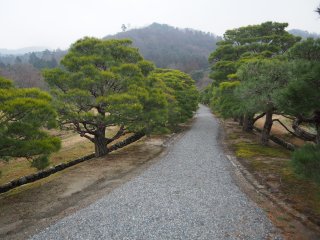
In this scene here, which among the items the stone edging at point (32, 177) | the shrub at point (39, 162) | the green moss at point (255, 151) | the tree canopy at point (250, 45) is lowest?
the stone edging at point (32, 177)

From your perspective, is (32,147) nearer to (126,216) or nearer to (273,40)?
(126,216)

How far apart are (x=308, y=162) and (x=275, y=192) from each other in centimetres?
539

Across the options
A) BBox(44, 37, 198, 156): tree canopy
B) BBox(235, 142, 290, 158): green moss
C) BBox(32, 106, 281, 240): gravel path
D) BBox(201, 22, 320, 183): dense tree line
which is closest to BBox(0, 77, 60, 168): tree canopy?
BBox(32, 106, 281, 240): gravel path

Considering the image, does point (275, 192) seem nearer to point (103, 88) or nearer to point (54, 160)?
point (103, 88)

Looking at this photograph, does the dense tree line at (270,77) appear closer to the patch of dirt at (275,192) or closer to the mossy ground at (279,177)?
the mossy ground at (279,177)

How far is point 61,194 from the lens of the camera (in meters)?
11.5

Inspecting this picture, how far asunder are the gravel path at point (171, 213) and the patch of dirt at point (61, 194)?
0.65 m

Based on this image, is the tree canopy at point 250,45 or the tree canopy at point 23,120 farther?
the tree canopy at point 250,45

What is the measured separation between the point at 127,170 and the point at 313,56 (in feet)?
33.4

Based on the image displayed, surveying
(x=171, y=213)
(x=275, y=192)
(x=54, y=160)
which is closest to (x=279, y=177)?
(x=275, y=192)

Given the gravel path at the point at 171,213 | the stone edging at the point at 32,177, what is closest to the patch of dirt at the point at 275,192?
the gravel path at the point at 171,213

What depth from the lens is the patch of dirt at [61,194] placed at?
29.1ft

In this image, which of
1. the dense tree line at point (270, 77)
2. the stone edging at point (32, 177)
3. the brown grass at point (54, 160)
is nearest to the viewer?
the dense tree line at point (270, 77)

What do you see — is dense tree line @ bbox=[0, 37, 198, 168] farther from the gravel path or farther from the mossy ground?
the mossy ground
